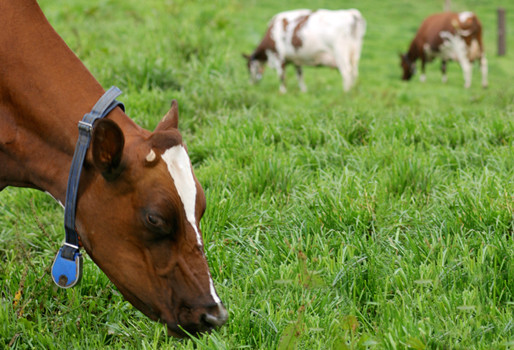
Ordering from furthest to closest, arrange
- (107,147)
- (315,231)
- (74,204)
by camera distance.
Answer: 1. (315,231)
2. (74,204)
3. (107,147)

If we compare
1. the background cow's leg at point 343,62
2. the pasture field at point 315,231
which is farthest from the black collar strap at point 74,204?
the background cow's leg at point 343,62

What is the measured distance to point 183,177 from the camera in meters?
2.12

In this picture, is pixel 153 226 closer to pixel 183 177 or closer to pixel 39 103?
pixel 183 177

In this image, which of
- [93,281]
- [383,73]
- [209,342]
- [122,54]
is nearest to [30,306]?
[93,281]

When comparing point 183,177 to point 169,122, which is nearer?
point 183,177

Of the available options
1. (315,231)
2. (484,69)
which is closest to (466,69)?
(484,69)

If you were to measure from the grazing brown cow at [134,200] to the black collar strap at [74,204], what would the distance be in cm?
3

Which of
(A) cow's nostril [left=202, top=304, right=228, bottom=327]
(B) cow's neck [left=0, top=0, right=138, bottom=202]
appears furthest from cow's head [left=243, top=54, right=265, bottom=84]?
(A) cow's nostril [left=202, top=304, right=228, bottom=327]

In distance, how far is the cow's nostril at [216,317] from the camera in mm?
2150

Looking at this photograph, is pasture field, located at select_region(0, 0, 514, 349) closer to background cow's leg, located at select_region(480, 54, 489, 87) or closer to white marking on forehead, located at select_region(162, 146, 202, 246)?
white marking on forehead, located at select_region(162, 146, 202, 246)

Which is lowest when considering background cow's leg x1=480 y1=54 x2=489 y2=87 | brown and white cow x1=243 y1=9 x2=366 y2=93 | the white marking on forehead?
background cow's leg x1=480 y1=54 x2=489 y2=87

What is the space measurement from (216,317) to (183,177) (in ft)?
1.78

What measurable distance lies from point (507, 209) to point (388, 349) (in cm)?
130

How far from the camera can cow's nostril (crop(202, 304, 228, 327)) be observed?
7.06ft
